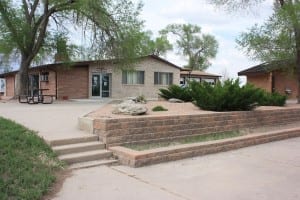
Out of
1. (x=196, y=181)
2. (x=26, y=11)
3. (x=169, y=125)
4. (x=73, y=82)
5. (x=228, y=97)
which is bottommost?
(x=196, y=181)

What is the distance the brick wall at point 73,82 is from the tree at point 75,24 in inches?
121

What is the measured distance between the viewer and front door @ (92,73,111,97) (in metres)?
29.4

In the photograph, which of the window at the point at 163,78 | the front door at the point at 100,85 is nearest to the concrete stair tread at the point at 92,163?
the front door at the point at 100,85

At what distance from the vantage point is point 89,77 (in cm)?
2891

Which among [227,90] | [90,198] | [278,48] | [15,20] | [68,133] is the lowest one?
[90,198]

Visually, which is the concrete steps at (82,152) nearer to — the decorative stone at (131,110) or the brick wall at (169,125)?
the brick wall at (169,125)

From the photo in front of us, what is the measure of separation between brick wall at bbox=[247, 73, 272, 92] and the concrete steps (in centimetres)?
2418

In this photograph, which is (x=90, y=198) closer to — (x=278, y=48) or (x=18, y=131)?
(x=18, y=131)

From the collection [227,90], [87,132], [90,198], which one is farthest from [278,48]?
[90,198]

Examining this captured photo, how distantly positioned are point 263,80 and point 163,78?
28.2 feet

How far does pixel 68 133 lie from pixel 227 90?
Result: 5395 mm

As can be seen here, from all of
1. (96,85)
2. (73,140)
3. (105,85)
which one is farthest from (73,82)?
(73,140)

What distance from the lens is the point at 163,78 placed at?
1336 inches

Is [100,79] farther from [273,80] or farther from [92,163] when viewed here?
[92,163]
